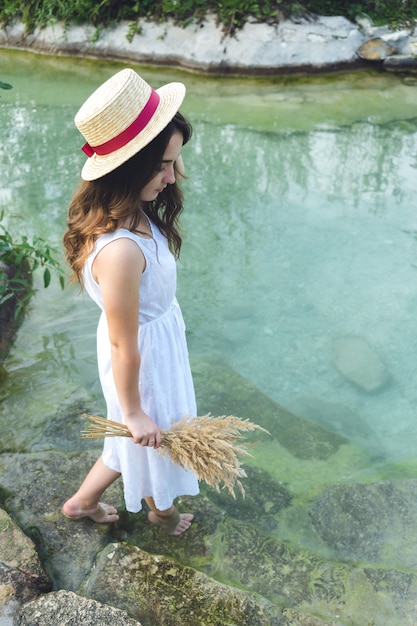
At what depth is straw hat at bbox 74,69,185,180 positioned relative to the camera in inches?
60.5

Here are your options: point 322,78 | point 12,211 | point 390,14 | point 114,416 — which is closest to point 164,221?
point 114,416

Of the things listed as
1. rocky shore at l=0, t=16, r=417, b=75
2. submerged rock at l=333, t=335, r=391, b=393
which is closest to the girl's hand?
submerged rock at l=333, t=335, r=391, b=393

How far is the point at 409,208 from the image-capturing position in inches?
165

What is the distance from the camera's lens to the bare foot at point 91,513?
6.86 ft

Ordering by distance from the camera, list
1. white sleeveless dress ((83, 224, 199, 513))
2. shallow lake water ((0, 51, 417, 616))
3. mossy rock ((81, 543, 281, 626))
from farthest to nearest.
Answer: shallow lake water ((0, 51, 417, 616)), mossy rock ((81, 543, 281, 626)), white sleeveless dress ((83, 224, 199, 513))

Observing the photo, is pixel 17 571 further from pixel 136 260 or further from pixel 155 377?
pixel 136 260

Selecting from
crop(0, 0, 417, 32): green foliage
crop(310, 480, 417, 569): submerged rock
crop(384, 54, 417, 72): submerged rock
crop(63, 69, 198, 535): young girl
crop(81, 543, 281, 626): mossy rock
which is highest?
crop(0, 0, 417, 32): green foliage

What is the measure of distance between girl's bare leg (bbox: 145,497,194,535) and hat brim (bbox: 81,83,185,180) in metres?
1.08

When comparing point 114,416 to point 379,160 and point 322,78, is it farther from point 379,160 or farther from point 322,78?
point 322,78

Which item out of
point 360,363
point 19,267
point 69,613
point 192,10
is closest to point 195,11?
point 192,10

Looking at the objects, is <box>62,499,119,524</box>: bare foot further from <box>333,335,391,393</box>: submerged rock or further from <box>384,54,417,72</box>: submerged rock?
<box>384,54,417,72</box>: submerged rock

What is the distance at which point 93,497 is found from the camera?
2.05 metres

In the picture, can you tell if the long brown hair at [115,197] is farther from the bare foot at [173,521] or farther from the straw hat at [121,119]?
the bare foot at [173,521]

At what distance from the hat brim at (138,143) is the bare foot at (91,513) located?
3.56 feet
